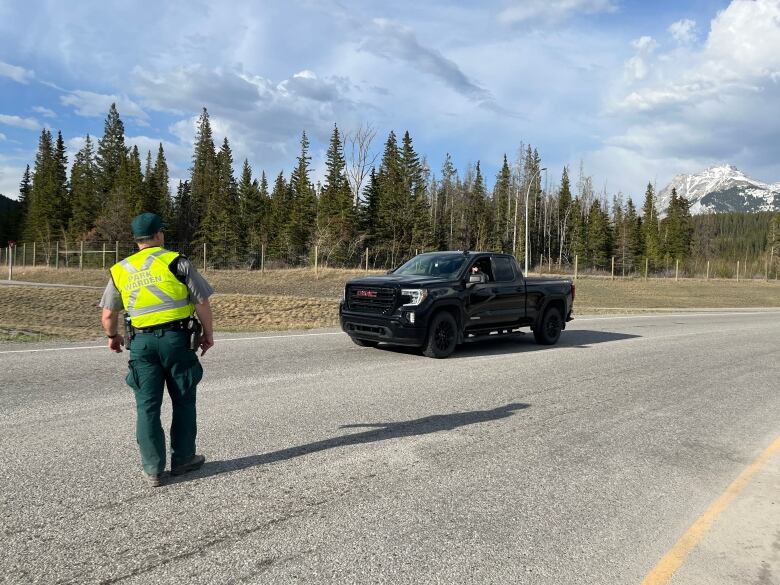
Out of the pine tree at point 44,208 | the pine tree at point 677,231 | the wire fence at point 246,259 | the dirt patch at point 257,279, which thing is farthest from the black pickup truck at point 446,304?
the pine tree at point 677,231

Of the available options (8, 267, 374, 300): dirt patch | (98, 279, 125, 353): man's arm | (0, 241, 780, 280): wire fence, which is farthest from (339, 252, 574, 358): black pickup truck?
(0, 241, 780, 280): wire fence

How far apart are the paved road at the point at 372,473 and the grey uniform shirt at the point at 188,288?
124 centimetres

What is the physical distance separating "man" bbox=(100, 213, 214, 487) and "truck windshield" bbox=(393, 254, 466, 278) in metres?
7.30

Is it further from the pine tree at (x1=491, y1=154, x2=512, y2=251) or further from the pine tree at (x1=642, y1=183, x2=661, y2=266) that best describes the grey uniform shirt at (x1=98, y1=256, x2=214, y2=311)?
the pine tree at (x1=642, y1=183, x2=661, y2=266)

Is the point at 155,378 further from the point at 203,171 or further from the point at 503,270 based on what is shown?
the point at 203,171

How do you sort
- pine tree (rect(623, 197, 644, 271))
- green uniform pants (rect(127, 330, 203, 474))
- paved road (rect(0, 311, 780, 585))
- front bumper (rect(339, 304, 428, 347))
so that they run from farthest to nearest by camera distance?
pine tree (rect(623, 197, 644, 271)) → front bumper (rect(339, 304, 428, 347)) → green uniform pants (rect(127, 330, 203, 474)) → paved road (rect(0, 311, 780, 585))

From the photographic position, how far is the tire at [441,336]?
10.5m

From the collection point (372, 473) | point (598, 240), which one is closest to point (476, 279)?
point (372, 473)

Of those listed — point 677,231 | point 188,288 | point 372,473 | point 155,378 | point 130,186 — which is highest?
point 130,186

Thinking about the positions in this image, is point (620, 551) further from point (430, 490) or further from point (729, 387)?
point (729, 387)

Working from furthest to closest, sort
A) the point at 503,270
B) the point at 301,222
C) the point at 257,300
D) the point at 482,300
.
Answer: the point at 301,222, the point at 257,300, the point at 503,270, the point at 482,300

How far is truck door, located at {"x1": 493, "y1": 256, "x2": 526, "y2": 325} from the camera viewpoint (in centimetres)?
1197

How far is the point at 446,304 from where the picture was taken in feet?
35.1

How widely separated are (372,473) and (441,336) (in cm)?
605
